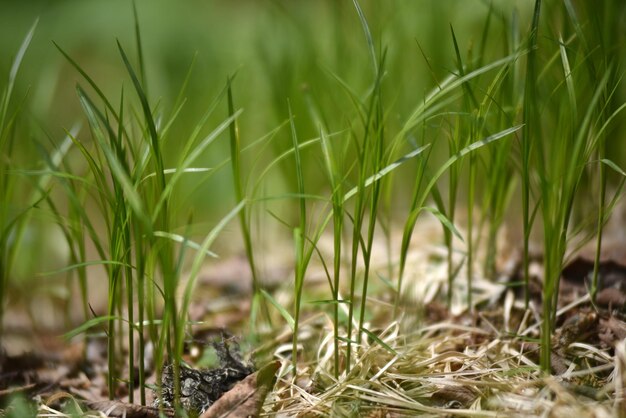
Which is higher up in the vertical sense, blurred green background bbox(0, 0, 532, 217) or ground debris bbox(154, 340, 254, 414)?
blurred green background bbox(0, 0, 532, 217)

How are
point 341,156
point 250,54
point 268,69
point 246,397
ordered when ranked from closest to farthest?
point 246,397 → point 341,156 → point 268,69 → point 250,54

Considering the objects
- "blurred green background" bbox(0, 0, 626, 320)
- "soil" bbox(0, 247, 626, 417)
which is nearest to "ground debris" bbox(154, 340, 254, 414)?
"soil" bbox(0, 247, 626, 417)

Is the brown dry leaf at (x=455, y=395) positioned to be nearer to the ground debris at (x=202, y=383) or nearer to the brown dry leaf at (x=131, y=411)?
the ground debris at (x=202, y=383)

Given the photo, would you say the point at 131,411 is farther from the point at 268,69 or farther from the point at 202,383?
the point at 268,69

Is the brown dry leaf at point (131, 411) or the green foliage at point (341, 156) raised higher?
the green foliage at point (341, 156)

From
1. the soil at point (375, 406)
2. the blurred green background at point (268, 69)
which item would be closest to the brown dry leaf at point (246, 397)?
the soil at point (375, 406)

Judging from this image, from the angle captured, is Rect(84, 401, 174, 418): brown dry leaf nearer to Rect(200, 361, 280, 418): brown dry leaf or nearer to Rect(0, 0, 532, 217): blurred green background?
Rect(200, 361, 280, 418): brown dry leaf

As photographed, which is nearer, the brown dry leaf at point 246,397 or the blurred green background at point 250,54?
the brown dry leaf at point 246,397

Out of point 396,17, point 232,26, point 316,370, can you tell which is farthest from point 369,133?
point 232,26

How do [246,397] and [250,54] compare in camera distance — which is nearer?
[246,397]

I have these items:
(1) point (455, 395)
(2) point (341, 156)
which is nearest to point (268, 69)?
(2) point (341, 156)
